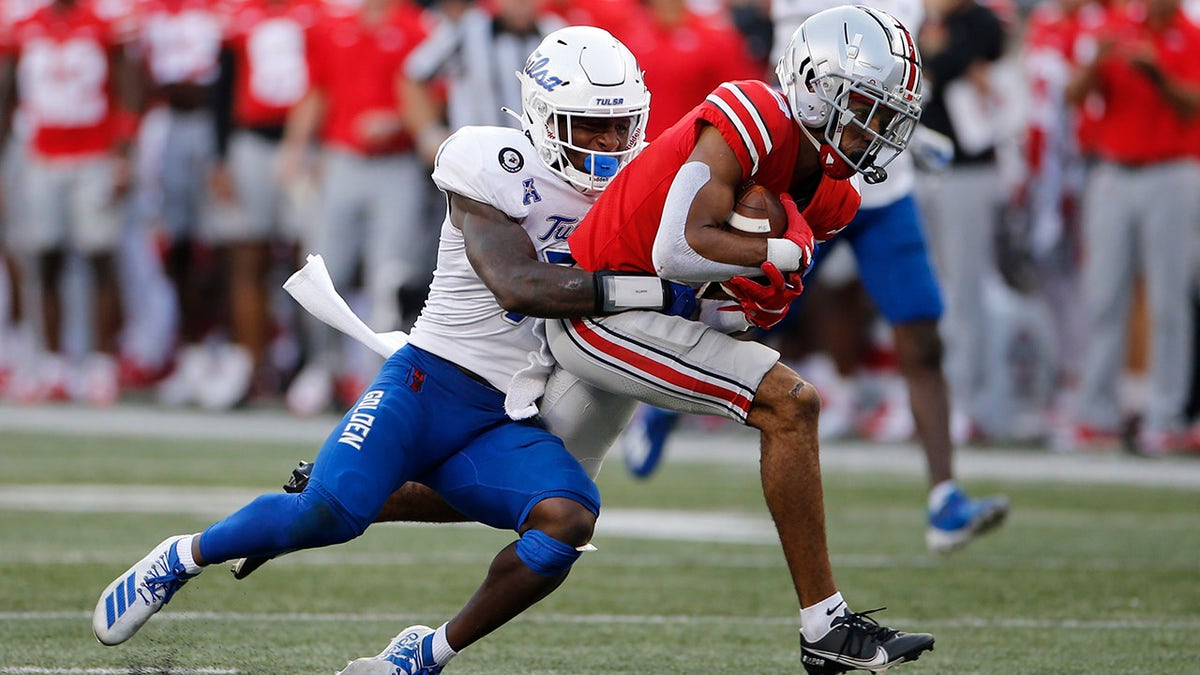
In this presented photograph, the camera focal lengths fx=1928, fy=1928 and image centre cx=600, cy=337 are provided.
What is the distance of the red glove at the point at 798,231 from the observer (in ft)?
13.6

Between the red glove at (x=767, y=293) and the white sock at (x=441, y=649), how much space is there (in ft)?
3.20

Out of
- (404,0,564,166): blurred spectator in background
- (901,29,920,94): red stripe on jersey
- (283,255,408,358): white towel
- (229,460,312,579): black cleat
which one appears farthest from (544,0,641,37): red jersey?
(229,460,312,579): black cleat

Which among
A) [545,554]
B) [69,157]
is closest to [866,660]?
[545,554]

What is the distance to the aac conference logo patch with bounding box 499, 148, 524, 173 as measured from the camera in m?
4.43

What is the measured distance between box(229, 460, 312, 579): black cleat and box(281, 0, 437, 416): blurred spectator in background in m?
6.25

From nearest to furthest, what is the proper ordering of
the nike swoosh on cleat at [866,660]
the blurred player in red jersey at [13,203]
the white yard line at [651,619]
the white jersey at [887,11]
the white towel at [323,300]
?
the nike swoosh on cleat at [866,660] → the white towel at [323,300] → the white yard line at [651,619] → the white jersey at [887,11] → the blurred player in red jersey at [13,203]

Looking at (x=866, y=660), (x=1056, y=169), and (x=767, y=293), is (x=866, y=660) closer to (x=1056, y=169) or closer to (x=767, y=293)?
(x=767, y=293)

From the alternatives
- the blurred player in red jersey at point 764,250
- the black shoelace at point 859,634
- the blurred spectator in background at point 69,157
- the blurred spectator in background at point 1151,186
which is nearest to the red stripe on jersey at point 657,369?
the blurred player in red jersey at point 764,250

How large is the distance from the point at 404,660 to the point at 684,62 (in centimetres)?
688

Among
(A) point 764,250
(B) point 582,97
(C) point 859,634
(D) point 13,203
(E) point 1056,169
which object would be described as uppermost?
(B) point 582,97

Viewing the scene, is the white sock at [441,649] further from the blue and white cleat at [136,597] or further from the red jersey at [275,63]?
the red jersey at [275,63]

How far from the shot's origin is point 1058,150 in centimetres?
1136

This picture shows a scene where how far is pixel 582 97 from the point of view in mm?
Result: 4375

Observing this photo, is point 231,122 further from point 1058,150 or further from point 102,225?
point 1058,150
